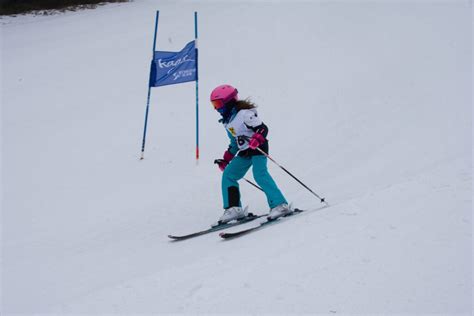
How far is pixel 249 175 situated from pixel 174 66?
8.23ft

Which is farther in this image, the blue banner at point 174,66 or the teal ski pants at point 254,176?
the blue banner at point 174,66

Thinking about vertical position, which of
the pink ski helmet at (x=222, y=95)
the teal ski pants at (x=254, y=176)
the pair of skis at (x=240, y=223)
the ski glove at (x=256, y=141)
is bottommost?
the pair of skis at (x=240, y=223)

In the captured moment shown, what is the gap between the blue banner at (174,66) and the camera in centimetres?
874

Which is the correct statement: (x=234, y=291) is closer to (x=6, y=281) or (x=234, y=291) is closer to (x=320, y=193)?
(x=6, y=281)

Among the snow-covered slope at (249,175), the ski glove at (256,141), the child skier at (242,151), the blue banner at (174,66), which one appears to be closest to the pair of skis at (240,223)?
the child skier at (242,151)

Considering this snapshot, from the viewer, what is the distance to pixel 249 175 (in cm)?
812

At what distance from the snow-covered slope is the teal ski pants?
0.64 meters

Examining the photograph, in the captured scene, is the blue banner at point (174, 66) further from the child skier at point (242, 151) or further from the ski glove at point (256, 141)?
the ski glove at point (256, 141)

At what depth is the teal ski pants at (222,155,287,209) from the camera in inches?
234

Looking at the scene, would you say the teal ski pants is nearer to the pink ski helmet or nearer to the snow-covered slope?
the snow-covered slope

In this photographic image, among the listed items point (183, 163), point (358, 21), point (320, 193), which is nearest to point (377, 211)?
point (320, 193)

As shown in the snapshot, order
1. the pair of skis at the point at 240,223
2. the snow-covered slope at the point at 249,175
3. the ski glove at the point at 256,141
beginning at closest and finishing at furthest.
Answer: the snow-covered slope at the point at 249,175, the pair of skis at the point at 240,223, the ski glove at the point at 256,141

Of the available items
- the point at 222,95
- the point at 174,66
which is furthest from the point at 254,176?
the point at 174,66

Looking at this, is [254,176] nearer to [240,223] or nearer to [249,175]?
[240,223]
